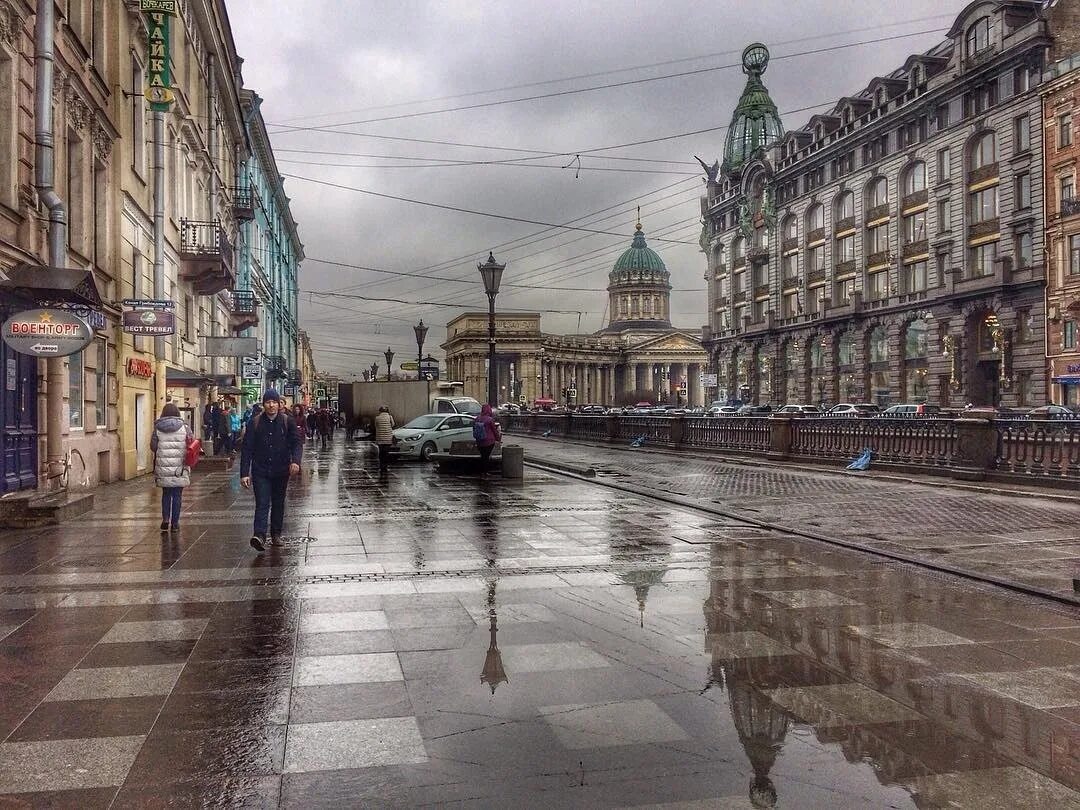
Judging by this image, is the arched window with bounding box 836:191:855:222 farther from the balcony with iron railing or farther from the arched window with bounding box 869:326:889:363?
the balcony with iron railing

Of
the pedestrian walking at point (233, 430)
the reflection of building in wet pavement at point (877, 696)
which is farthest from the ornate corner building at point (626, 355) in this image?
the reflection of building in wet pavement at point (877, 696)

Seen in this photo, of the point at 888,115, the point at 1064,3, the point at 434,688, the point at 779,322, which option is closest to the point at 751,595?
the point at 434,688

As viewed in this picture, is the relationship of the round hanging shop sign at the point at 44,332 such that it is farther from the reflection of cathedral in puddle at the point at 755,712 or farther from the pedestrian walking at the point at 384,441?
the pedestrian walking at the point at 384,441

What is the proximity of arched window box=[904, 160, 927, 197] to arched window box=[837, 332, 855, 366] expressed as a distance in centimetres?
1110

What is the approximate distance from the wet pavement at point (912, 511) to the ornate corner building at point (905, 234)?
32.2 m

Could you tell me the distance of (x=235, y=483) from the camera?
63.7 feet

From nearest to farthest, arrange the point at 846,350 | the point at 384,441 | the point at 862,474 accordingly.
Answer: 1. the point at 862,474
2. the point at 384,441
3. the point at 846,350

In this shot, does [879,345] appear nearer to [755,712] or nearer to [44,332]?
[44,332]

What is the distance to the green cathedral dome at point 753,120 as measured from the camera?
87375 millimetres

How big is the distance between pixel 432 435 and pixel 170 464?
16950 mm

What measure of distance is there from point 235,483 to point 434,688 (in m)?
15.4

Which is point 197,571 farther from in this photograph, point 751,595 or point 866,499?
point 866,499

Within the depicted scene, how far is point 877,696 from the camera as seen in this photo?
4977 mm

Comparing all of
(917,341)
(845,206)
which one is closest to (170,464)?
(917,341)
